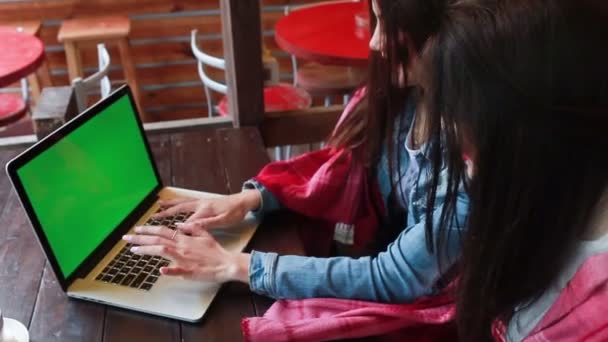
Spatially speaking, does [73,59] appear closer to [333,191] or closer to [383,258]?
[333,191]

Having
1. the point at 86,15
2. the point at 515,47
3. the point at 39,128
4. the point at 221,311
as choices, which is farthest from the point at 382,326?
the point at 86,15

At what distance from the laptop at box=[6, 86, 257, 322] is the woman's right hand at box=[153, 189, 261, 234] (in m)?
0.02

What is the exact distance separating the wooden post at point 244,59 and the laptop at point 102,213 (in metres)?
0.35

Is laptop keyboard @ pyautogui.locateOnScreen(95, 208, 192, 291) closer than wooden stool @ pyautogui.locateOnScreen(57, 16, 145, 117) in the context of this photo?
Yes

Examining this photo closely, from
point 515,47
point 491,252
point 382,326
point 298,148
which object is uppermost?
point 515,47

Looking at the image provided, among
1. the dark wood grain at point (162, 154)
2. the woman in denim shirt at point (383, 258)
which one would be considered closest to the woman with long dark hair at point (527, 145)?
the woman in denim shirt at point (383, 258)

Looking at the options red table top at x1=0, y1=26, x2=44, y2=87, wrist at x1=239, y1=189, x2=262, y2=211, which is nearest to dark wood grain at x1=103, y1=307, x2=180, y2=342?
wrist at x1=239, y1=189, x2=262, y2=211

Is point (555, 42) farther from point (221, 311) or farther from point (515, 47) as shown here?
point (221, 311)

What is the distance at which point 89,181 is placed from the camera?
3.14ft

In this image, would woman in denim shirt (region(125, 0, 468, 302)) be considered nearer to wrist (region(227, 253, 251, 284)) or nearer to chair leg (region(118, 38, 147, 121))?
wrist (region(227, 253, 251, 284))

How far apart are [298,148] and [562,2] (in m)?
1.44

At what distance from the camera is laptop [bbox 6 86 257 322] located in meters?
0.85

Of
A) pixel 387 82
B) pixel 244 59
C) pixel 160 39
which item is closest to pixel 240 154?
pixel 244 59

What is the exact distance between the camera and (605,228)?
745mm
